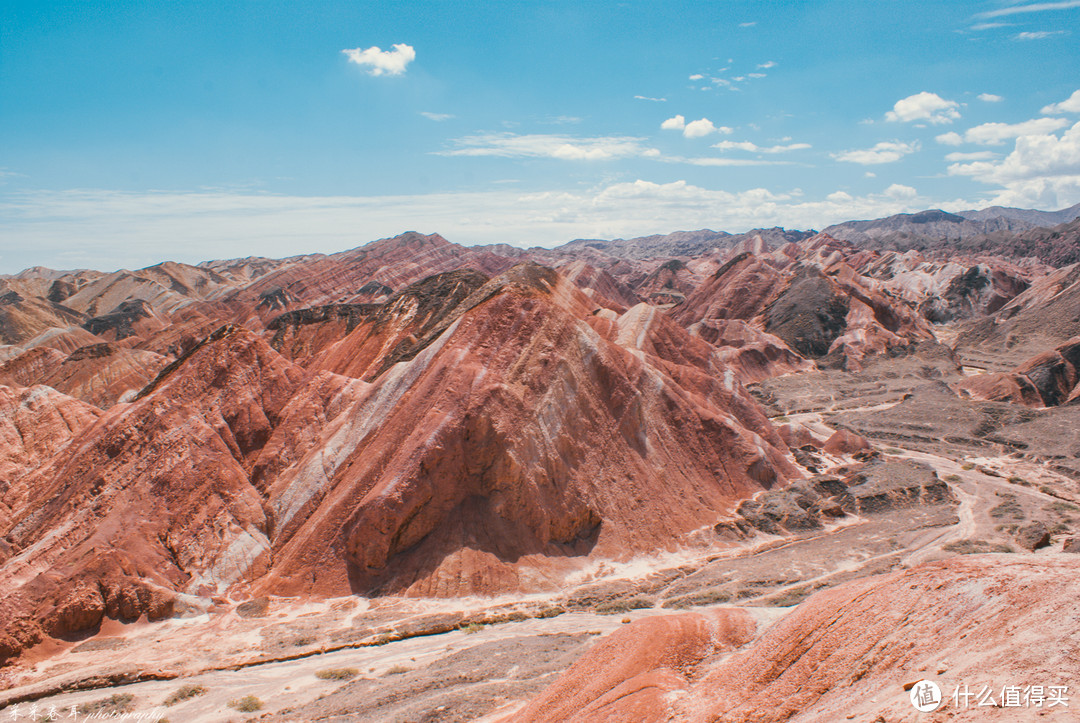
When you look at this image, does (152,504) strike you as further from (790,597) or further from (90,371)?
(90,371)

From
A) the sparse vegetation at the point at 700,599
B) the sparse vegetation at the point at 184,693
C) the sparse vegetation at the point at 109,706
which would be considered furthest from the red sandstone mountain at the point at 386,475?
the sparse vegetation at the point at 184,693

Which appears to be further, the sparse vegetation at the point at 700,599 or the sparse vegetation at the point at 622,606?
the sparse vegetation at the point at 622,606

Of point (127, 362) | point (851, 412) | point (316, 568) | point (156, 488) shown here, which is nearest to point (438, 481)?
point (316, 568)

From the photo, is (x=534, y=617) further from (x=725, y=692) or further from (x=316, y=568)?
(x=725, y=692)

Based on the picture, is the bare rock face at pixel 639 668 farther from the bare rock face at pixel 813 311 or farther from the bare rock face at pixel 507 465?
the bare rock face at pixel 813 311

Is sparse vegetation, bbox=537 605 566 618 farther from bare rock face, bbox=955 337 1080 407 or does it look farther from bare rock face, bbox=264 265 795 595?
bare rock face, bbox=955 337 1080 407

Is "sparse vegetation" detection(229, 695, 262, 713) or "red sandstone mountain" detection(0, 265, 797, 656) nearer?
"sparse vegetation" detection(229, 695, 262, 713)

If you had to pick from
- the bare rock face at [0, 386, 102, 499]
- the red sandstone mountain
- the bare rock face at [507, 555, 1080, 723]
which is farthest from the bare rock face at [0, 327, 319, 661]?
the bare rock face at [507, 555, 1080, 723]
